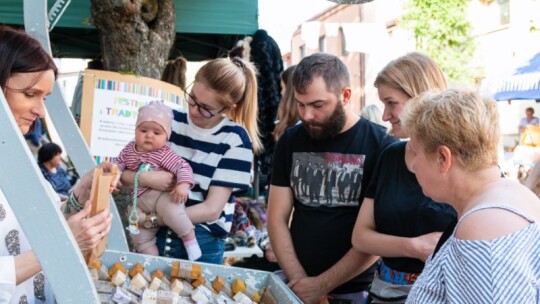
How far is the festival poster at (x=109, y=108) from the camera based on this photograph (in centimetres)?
371

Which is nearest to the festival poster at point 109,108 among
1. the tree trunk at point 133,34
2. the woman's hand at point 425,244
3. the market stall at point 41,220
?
the tree trunk at point 133,34

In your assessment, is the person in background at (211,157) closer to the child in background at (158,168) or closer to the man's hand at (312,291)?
the child in background at (158,168)

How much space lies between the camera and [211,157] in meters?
2.43

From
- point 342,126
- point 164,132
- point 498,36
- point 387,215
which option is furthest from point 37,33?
point 498,36

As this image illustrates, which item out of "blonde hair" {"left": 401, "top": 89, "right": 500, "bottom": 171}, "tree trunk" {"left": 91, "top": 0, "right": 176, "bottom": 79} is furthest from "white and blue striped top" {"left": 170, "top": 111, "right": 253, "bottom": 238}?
"tree trunk" {"left": 91, "top": 0, "right": 176, "bottom": 79}

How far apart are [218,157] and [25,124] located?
0.93 metres

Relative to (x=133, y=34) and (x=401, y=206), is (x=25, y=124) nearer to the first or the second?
(x=401, y=206)

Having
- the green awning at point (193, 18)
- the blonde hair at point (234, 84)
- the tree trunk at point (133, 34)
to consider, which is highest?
the green awning at point (193, 18)

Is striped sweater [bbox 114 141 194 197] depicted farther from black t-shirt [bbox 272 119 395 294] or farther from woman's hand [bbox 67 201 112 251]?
woman's hand [bbox 67 201 112 251]

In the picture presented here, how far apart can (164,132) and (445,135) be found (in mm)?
1460

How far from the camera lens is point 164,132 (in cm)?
249

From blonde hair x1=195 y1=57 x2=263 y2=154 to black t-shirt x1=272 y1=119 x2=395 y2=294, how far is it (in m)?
0.42

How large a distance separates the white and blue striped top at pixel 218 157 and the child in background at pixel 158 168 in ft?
0.20

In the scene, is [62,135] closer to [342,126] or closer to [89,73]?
[342,126]
